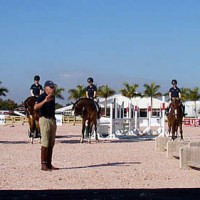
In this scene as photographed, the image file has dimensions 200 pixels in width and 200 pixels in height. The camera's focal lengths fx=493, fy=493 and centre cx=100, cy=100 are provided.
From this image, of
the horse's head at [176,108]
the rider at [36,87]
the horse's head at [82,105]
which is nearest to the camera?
the rider at [36,87]

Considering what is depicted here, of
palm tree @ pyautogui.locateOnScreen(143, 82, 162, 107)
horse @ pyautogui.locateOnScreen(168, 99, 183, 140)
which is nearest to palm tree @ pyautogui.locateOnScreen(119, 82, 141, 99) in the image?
palm tree @ pyautogui.locateOnScreen(143, 82, 162, 107)

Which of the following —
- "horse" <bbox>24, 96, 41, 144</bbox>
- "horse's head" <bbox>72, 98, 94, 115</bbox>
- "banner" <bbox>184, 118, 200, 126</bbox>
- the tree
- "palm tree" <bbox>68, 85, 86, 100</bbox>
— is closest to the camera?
"horse" <bbox>24, 96, 41, 144</bbox>

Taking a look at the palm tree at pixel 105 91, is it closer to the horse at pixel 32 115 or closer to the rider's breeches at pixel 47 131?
the horse at pixel 32 115

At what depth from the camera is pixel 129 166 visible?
37.1 ft

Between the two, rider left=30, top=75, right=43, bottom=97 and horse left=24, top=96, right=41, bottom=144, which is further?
rider left=30, top=75, right=43, bottom=97

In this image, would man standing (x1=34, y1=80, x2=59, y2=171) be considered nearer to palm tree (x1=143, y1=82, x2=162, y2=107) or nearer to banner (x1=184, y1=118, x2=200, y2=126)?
banner (x1=184, y1=118, x2=200, y2=126)

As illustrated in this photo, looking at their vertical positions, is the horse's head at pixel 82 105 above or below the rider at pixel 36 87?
below
